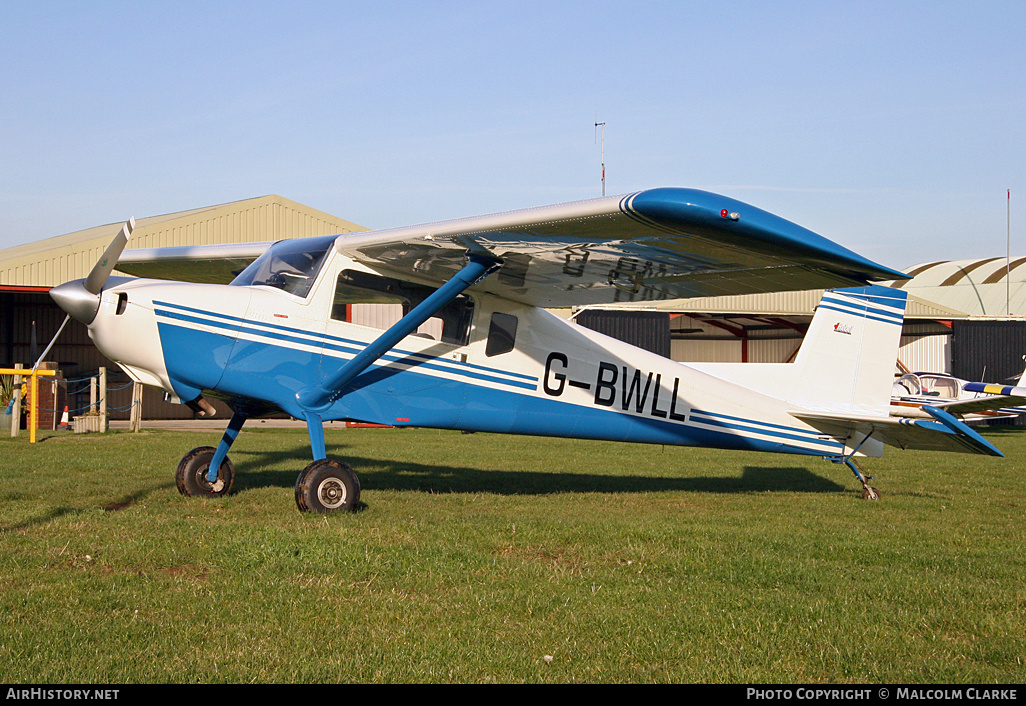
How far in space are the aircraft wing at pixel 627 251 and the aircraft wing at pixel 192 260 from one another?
2.59 m

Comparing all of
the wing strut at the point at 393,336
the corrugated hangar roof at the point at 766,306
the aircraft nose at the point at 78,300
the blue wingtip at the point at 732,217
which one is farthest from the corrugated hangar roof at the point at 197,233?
the blue wingtip at the point at 732,217

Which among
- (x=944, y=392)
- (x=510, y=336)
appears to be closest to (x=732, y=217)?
(x=510, y=336)

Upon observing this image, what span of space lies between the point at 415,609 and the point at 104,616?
152 centimetres

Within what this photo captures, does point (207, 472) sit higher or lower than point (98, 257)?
lower

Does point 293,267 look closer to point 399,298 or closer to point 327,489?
point 399,298

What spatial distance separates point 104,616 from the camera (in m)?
4.12

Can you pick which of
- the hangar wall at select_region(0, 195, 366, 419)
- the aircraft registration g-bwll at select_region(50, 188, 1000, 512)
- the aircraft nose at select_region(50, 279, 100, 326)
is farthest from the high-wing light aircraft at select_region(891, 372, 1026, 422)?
the aircraft nose at select_region(50, 279, 100, 326)

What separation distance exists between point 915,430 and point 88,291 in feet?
26.9

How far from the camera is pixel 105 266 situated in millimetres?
6949

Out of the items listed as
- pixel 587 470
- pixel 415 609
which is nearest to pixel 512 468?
pixel 587 470

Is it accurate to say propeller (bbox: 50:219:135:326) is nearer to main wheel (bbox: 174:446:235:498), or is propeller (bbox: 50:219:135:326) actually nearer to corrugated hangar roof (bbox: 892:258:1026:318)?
main wheel (bbox: 174:446:235:498)

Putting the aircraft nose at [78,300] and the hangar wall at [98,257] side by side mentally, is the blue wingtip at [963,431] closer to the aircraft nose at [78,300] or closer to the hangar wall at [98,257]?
the aircraft nose at [78,300]

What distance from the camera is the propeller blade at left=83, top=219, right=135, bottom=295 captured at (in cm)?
695

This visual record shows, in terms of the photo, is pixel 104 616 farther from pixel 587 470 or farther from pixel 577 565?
pixel 587 470
